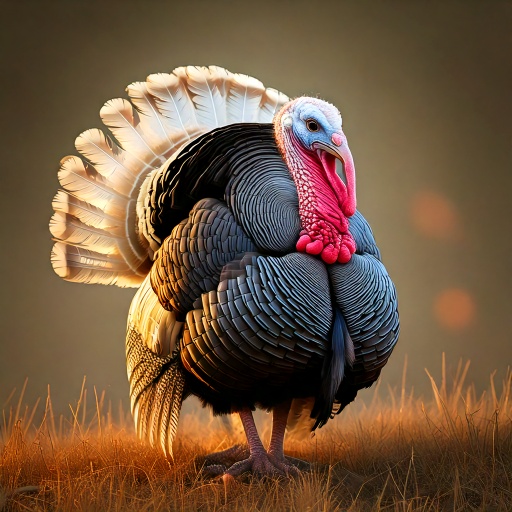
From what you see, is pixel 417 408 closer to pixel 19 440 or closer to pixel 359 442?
pixel 359 442

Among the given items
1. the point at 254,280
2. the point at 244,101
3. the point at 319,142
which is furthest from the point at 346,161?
the point at 244,101

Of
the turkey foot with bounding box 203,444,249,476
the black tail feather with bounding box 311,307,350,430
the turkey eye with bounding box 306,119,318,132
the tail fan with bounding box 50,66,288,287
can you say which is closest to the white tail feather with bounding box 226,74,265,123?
the tail fan with bounding box 50,66,288,287

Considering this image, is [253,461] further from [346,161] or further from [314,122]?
[314,122]

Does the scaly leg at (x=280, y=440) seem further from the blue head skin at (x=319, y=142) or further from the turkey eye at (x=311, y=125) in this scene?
the turkey eye at (x=311, y=125)

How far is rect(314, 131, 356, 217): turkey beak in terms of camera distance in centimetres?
282

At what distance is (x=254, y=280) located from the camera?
8.74 ft

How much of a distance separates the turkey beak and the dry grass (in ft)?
2.90

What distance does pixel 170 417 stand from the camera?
305cm

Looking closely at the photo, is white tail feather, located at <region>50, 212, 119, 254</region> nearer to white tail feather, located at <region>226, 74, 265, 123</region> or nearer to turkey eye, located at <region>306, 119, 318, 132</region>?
white tail feather, located at <region>226, 74, 265, 123</region>

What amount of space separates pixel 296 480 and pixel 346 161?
1.12 m

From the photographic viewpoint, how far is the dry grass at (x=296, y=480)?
252 cm

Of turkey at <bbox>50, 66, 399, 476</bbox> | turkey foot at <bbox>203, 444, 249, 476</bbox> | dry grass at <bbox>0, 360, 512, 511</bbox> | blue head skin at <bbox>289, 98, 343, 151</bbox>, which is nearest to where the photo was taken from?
dry grass at <bbox>0, 360, 512, 511</bbox>

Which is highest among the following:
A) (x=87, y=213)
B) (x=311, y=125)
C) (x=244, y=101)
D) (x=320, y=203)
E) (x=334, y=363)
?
(x=244, y=101)

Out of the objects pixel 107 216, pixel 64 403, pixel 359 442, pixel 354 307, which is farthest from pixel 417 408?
pixel 64 403
